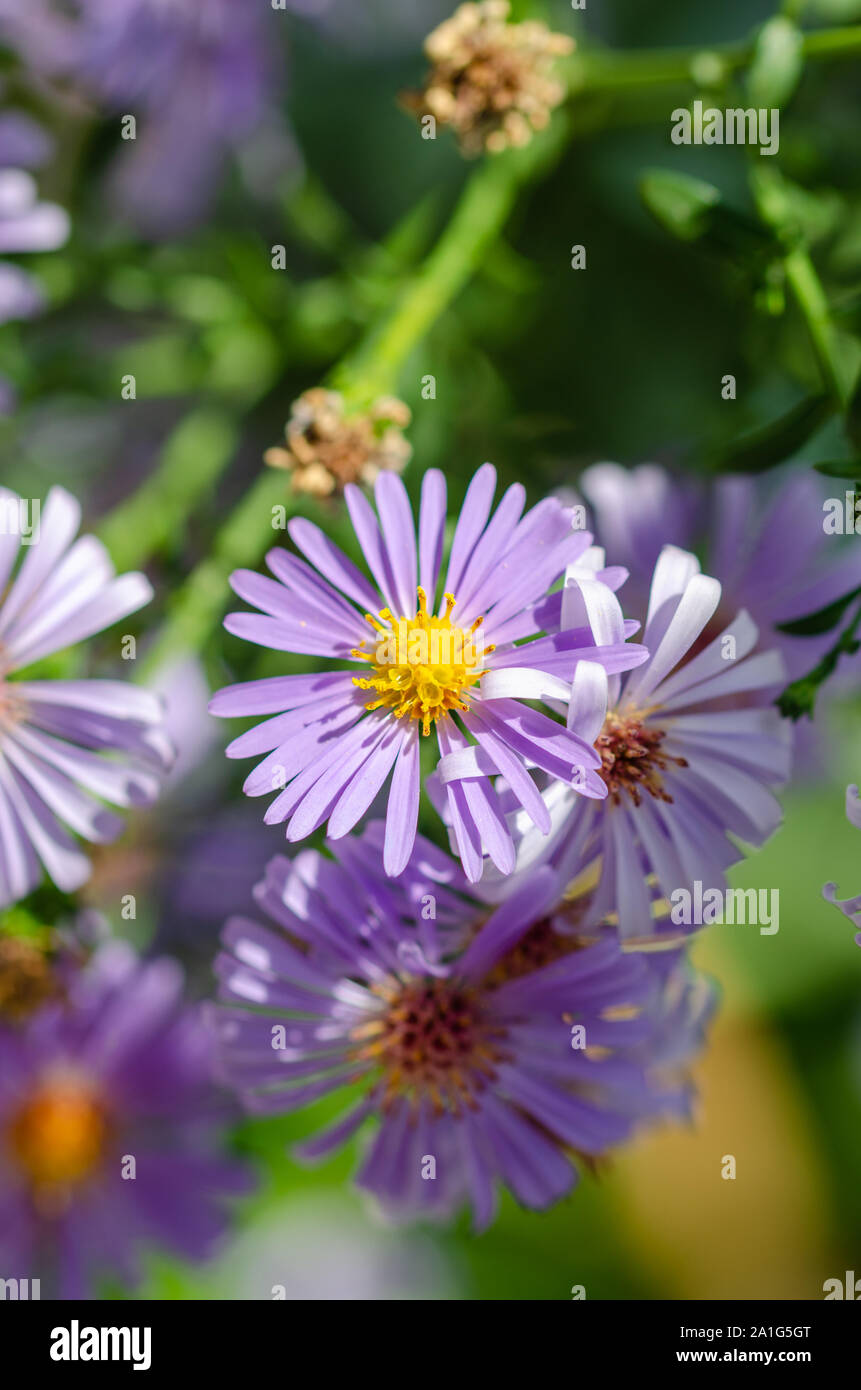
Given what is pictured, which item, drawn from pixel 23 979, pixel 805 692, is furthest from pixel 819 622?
pixel 23 979

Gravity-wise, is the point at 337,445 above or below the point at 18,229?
below

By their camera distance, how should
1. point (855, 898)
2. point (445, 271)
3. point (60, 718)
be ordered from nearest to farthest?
1. point (855, 898)
2. point (60, 718)
3. point (445, 271)

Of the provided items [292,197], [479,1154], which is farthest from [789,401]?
[479,1154]

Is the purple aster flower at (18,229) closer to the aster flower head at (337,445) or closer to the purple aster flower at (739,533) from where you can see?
the aster flower head at (337,445)

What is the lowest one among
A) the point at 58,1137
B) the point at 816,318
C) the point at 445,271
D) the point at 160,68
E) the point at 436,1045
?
the point at 58,1137

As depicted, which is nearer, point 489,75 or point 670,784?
point 670,784

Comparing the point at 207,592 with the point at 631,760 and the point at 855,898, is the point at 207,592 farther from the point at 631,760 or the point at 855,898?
the point at 855,898
